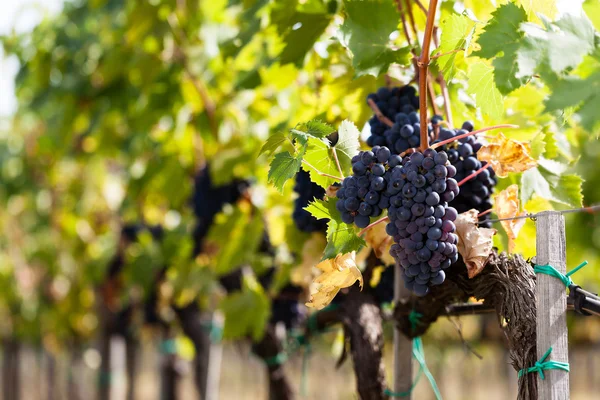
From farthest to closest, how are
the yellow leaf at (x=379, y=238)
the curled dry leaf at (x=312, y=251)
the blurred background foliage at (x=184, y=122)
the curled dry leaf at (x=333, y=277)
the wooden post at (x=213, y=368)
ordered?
the wooden post at (x=213, y=368) → the curled dry leaf at (x=312, y=251) → the blurred background foliage at (x=184, y=122) → the yellow leaf at (x=379, y=238) → the curled dry leaf at (x=333, y=277)

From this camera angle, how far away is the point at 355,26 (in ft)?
5.17

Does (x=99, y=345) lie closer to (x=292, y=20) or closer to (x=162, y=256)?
(x=162, y=256)

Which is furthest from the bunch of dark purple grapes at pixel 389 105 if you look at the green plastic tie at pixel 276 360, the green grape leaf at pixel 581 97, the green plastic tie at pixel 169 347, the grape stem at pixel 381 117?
the green plastic tie at pixel 169 347

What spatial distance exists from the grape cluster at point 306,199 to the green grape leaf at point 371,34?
0.47 metres

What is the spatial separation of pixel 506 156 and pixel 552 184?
1.03 feet

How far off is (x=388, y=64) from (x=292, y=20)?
54 cm

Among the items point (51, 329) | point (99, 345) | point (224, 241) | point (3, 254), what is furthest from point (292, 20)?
point (3, 254)

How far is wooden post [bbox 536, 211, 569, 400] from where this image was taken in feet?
4.38

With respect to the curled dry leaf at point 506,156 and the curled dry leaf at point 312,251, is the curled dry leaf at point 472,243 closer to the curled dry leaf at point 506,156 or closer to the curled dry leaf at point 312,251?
the curled dry leaf at point 506,156

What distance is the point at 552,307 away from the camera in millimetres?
1351

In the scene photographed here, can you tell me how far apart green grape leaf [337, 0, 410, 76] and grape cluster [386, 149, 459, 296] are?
31cm

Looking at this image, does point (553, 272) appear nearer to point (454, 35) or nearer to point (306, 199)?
point (454, 35)

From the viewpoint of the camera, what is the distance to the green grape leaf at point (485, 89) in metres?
1.41

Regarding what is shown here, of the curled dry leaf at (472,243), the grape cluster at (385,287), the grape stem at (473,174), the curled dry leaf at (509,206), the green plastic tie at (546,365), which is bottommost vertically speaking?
the green plastic tie at (546,365)
